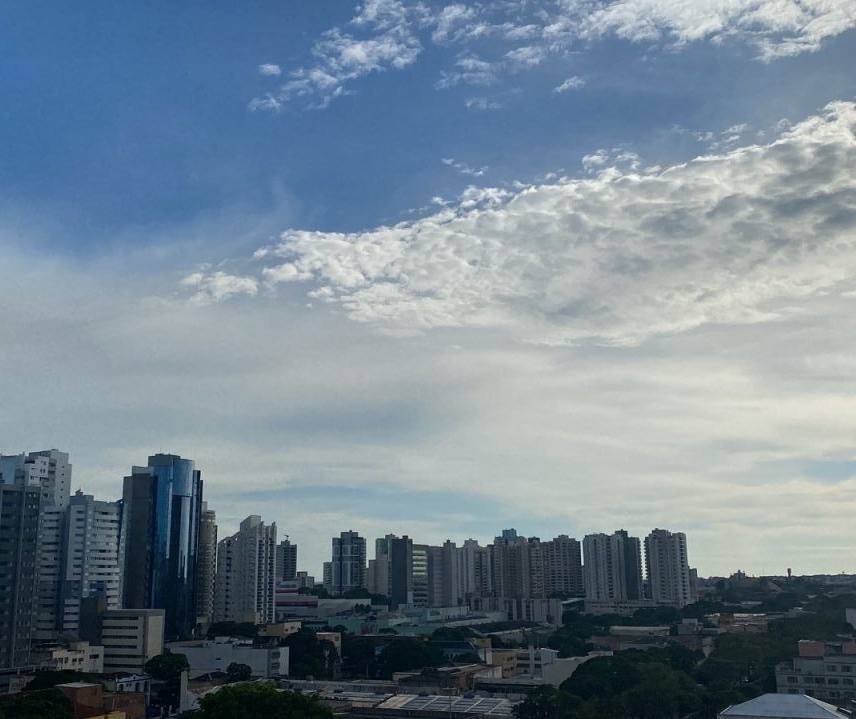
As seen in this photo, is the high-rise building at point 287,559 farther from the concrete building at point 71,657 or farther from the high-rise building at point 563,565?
the concrete building at point 71,657

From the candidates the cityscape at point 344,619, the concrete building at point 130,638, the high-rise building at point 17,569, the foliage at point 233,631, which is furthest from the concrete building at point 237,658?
the foliage at point 233,631

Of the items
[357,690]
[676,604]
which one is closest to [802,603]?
[676,604]

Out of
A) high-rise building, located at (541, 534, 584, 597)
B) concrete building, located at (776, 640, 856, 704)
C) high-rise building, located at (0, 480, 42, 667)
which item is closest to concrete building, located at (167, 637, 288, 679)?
high-rise building, located at (0, 480, 42, 667)

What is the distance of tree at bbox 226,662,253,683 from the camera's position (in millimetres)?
49125

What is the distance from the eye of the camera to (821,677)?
43281 millimetres

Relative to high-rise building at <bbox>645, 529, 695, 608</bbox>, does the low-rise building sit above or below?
below

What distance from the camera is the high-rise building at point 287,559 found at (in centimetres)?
14562

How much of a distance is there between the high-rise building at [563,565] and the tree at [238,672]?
80221 millimetres

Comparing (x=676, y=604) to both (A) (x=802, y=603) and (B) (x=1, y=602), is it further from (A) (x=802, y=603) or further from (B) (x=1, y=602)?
(B) (x=1, y=602)

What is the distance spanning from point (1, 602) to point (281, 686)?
19601mm

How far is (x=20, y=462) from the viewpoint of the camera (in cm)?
7988

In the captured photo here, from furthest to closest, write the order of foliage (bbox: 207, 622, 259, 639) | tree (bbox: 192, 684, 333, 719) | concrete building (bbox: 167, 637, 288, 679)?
foliage (bbox: 207, 622, 259, 639)
concrete building (bbox: 167, 637, 288, 679)
tree (bbox: 192, 684, 333, 719)

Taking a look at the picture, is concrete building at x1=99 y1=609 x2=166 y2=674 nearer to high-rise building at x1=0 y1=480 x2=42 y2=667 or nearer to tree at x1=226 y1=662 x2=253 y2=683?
high-rise building at x1=0 y1=480 x2=42 y2=667

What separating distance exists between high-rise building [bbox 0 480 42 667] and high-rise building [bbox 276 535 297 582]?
296ft
